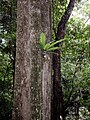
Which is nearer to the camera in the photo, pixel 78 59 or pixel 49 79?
pixel 49 79

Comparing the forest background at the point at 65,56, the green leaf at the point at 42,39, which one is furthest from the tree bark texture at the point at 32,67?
the forest background at the point at 65,56

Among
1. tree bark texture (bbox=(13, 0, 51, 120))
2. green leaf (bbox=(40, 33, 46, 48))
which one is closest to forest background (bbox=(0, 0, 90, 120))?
tree bark texture (bbox=(13, 0, 51, 120))

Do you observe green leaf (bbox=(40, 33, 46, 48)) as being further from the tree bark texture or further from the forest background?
the forest background

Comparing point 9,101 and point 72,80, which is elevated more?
point 72,80

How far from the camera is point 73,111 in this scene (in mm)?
8633

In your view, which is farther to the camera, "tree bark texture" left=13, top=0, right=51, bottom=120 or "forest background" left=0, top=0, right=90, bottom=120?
"forest background" left=0, top=0, right=90, bottom=120

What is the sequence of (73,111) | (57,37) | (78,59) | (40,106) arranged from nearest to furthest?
(40,106), (57,37), (78,59), (73,111)

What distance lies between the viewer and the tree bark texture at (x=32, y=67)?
1812 millimetres

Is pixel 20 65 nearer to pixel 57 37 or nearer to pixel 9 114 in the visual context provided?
pixel 57 37

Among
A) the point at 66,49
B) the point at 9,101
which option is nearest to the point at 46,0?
the point at 66,49

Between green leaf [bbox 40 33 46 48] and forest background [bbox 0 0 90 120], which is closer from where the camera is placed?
green leaf [bbox 40 33 46 48]

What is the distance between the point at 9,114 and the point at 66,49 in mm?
2514

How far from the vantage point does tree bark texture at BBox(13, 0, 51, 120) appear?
1812 millimetres

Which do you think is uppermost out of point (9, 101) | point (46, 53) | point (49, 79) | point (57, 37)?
point (57, 37)
